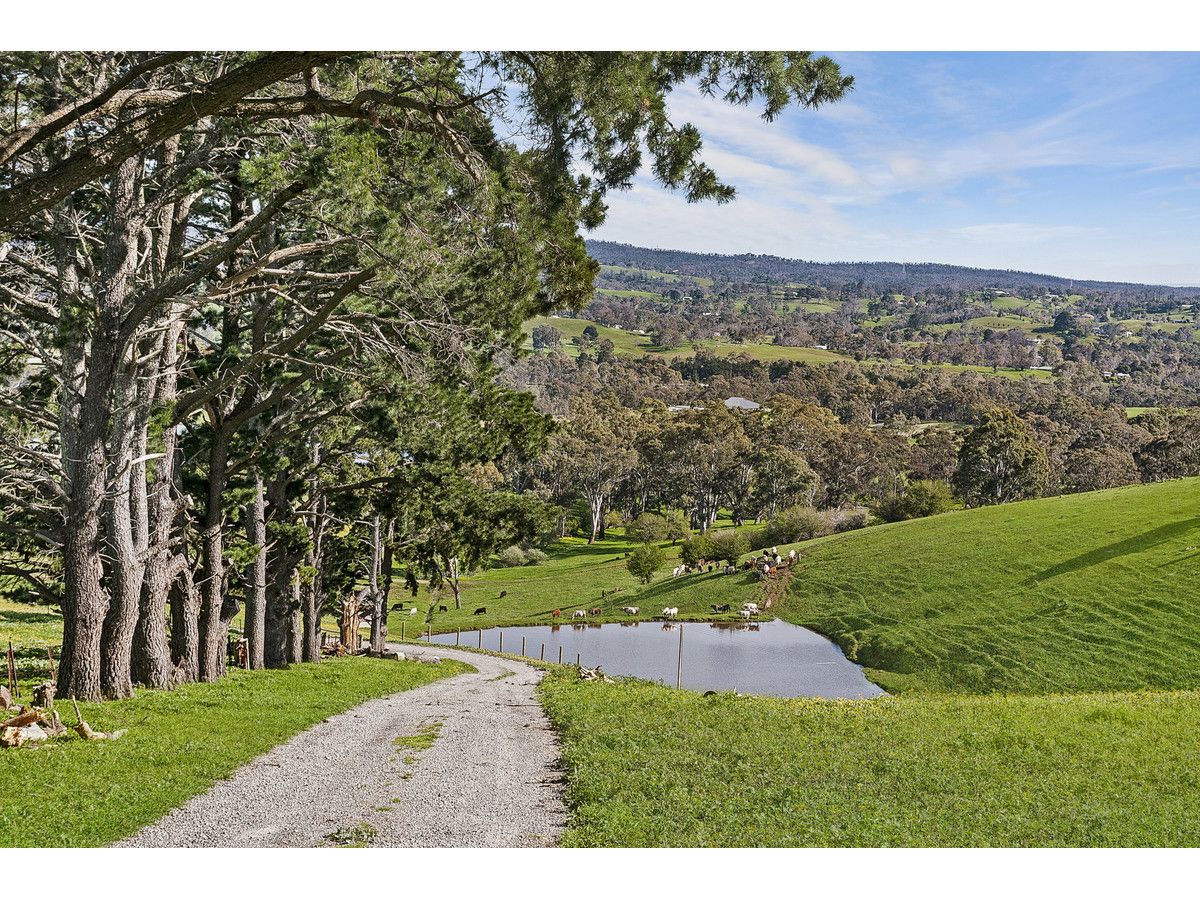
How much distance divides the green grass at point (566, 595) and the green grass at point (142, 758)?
111 ft

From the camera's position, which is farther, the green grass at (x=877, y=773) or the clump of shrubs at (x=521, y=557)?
the clump of shrubs at (x=521, y=557)

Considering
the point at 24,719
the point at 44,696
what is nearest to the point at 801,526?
the point at 44,696

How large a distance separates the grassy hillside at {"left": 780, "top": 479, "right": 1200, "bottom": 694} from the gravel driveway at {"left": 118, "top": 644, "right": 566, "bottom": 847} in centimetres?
2428

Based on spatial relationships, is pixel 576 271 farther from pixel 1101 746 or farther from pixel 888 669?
pixel 888 669

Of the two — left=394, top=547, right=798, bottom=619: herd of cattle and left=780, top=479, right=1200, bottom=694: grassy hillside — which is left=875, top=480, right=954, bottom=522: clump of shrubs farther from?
left=394, top=547, right=798, bottom=619: herd of cattle

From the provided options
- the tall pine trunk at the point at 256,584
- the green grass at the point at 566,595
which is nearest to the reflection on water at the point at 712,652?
the green grass at the point at 566,595

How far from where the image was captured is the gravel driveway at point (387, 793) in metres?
8.80

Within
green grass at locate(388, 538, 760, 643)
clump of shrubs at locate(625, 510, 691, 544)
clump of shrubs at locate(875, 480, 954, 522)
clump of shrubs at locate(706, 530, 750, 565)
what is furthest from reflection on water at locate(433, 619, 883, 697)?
clump of shrubs at locate(875, 480, 954, 522)

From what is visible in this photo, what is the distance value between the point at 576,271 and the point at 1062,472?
9030 cm

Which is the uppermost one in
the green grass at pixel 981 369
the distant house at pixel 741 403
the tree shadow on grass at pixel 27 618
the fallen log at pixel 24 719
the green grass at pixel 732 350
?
the green grass at pixel 732 350

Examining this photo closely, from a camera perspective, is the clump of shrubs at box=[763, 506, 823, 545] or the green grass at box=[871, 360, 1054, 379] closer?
the clump of shrubs at box=[763, 506, 823, 545]

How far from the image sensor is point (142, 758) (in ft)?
36.6

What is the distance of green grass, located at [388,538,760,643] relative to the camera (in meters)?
54.6

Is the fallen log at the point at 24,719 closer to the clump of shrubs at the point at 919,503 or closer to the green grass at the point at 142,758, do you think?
the green grass at the point at 142,758
